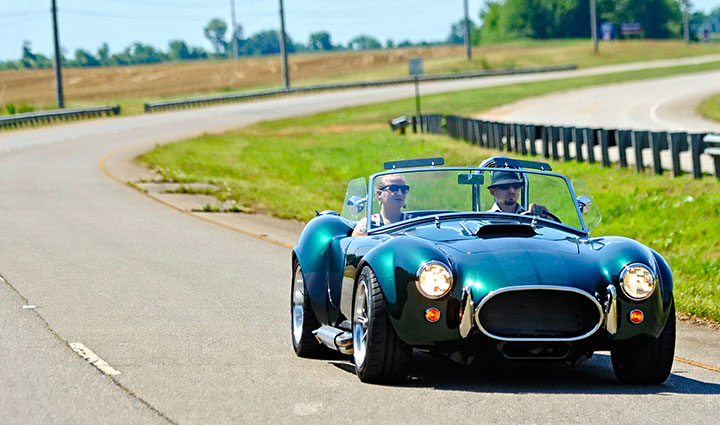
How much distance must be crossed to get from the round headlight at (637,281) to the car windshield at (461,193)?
1.41 m

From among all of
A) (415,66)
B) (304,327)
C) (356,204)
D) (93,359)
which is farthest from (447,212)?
(415,66)

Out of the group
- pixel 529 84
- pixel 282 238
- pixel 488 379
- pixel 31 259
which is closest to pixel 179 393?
pixel 488 379

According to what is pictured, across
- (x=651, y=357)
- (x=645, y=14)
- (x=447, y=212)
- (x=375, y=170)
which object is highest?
(x=645, y=14)

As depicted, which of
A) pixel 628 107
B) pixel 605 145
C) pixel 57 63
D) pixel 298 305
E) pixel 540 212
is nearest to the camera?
pixel 540 212

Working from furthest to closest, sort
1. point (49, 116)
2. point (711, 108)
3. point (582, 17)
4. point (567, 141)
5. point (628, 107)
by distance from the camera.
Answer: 1. point (582, 17)
2. point (49, 116)
3. point (628, 107)
4. point (711, 108)
5. point (567, 141)

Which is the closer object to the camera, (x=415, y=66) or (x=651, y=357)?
(x=651, y=357)

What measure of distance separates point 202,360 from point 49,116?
5240cm

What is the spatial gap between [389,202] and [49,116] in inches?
2064

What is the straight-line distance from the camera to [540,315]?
7203mm

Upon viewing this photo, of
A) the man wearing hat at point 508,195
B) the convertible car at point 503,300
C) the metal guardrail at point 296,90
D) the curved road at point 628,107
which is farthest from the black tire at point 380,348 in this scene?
the metal guardrail at point 296,90

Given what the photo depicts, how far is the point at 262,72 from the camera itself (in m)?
118

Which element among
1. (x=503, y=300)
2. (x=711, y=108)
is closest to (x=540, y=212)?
(x=503, y=300)

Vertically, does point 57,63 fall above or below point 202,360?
above

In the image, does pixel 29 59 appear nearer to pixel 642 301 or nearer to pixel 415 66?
pixel 415 66
